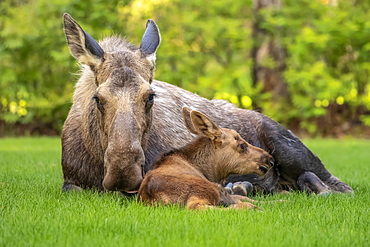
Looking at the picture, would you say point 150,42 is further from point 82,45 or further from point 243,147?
point 243,147

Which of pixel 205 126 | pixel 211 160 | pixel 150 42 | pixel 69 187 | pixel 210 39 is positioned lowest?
pixel 69 187

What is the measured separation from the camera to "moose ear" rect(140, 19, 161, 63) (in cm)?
737

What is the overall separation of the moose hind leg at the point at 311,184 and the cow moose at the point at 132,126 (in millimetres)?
13

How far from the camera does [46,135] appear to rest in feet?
67.0

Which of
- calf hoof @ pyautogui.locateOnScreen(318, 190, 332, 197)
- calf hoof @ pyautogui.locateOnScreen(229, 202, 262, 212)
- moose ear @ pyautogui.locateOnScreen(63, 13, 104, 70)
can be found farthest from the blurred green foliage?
calf hoof @ pyautogui.locateOnScreen(229, 202, 262, 212)

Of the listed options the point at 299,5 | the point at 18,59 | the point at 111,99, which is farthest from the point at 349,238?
the point at 299,5

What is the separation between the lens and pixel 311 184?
26.5ft

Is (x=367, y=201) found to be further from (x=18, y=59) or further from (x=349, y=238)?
(x=18, y=59)

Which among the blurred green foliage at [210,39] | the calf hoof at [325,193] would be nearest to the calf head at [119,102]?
the calf hoof at [325,193]

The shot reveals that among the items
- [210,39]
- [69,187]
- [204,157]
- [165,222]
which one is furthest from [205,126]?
[210,39]

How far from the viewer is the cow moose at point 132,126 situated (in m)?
6.20

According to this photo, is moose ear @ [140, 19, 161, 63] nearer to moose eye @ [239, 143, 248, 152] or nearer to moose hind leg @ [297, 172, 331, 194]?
moose eye @ [239, 143, 248, 152]

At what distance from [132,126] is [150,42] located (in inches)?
67.4

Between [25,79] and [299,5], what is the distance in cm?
1003
